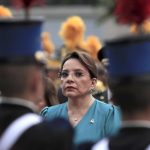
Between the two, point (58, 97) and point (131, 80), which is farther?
point (58, 97)

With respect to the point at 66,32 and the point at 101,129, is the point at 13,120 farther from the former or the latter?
the point at 66,32

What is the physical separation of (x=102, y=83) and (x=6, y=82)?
14.7 ft

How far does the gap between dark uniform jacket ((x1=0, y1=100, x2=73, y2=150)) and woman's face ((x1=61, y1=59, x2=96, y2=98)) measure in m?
2.30

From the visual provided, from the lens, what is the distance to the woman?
Result: 599cm

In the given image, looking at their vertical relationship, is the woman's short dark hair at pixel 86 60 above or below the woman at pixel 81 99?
above

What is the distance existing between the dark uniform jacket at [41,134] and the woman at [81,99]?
86.5 inches

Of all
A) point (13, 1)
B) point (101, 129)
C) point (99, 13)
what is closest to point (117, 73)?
point (13, 1)

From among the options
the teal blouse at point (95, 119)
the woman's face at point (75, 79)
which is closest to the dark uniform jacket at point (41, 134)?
the teal blouse at point (95, 119)

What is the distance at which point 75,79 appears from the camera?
610 centimetres

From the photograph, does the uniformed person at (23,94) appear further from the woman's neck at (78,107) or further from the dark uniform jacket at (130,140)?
the woman's neck at (78,107)

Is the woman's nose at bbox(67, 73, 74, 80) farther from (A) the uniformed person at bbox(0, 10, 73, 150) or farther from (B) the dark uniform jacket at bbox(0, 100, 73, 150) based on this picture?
(B) the dark uniform jacket at bbox(0, 100, 73, 150)

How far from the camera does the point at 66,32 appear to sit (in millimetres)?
11891

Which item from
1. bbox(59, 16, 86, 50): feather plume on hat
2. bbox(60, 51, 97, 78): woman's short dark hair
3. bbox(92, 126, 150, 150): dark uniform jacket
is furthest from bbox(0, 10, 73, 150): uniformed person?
bbox(59, 16, 86, 50): feather plume on hat

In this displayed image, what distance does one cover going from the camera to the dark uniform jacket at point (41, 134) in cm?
363
